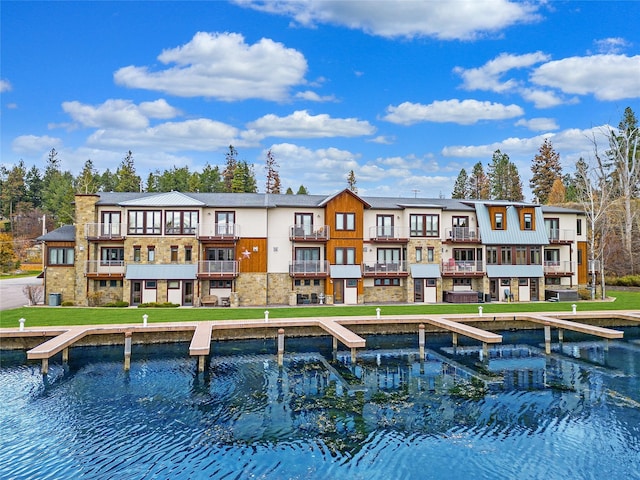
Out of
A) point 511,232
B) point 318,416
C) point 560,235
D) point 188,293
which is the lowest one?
point 318,416

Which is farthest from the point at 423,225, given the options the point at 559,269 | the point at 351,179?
the point at 351,179

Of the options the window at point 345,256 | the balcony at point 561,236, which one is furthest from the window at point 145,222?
the balcony at point 561,236

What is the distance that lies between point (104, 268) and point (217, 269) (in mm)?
7719

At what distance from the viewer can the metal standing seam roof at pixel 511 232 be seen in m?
32.5

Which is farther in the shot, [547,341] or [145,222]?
[145,222]

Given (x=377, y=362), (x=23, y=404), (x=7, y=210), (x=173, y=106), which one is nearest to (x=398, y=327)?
(x=377, y=362)

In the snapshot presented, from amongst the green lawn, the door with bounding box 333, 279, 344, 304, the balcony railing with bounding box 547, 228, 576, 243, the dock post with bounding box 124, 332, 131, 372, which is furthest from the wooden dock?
the balcony railing with bounding box 547, 228, 576, 243

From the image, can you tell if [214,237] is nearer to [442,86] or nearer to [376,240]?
[376,240]

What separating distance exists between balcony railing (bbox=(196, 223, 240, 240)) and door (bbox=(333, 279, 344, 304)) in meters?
7.91

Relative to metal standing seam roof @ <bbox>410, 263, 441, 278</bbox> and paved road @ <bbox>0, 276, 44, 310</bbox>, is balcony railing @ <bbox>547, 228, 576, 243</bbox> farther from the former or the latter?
paved road @ <bbox>0, 276, 44, 310</bbox>

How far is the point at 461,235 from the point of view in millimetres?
32594

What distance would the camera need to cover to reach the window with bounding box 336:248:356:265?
30.6m

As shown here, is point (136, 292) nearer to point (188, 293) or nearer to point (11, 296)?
point (188, 293)

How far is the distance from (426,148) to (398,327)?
2963 centimetres
